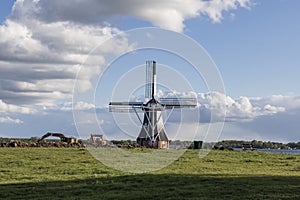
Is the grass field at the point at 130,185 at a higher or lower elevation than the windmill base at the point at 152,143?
lower

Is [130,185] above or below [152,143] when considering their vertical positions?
below

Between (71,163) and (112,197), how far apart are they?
53.7ft

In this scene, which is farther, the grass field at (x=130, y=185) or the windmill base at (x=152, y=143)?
the windmill base at (x=152, y=143)

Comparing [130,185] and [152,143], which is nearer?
[130,185]

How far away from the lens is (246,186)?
22.6 metres

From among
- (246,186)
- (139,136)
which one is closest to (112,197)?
(246,186)

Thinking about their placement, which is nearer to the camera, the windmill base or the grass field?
the grass field

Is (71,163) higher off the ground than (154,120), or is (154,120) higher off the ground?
(154,120)

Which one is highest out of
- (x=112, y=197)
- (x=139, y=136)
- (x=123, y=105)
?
(x=123, y=105)

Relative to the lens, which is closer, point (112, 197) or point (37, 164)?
point (112, 197)

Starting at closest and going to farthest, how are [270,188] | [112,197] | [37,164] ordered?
[112,197]
[270,188]
[37,164]

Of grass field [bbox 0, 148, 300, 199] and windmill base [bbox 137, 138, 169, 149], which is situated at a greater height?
windmill base [bbox 137, 138, 169, 149]

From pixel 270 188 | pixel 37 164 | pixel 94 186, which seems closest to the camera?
pixel 270 188

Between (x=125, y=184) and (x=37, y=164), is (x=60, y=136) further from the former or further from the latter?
(x=125, y=184)
